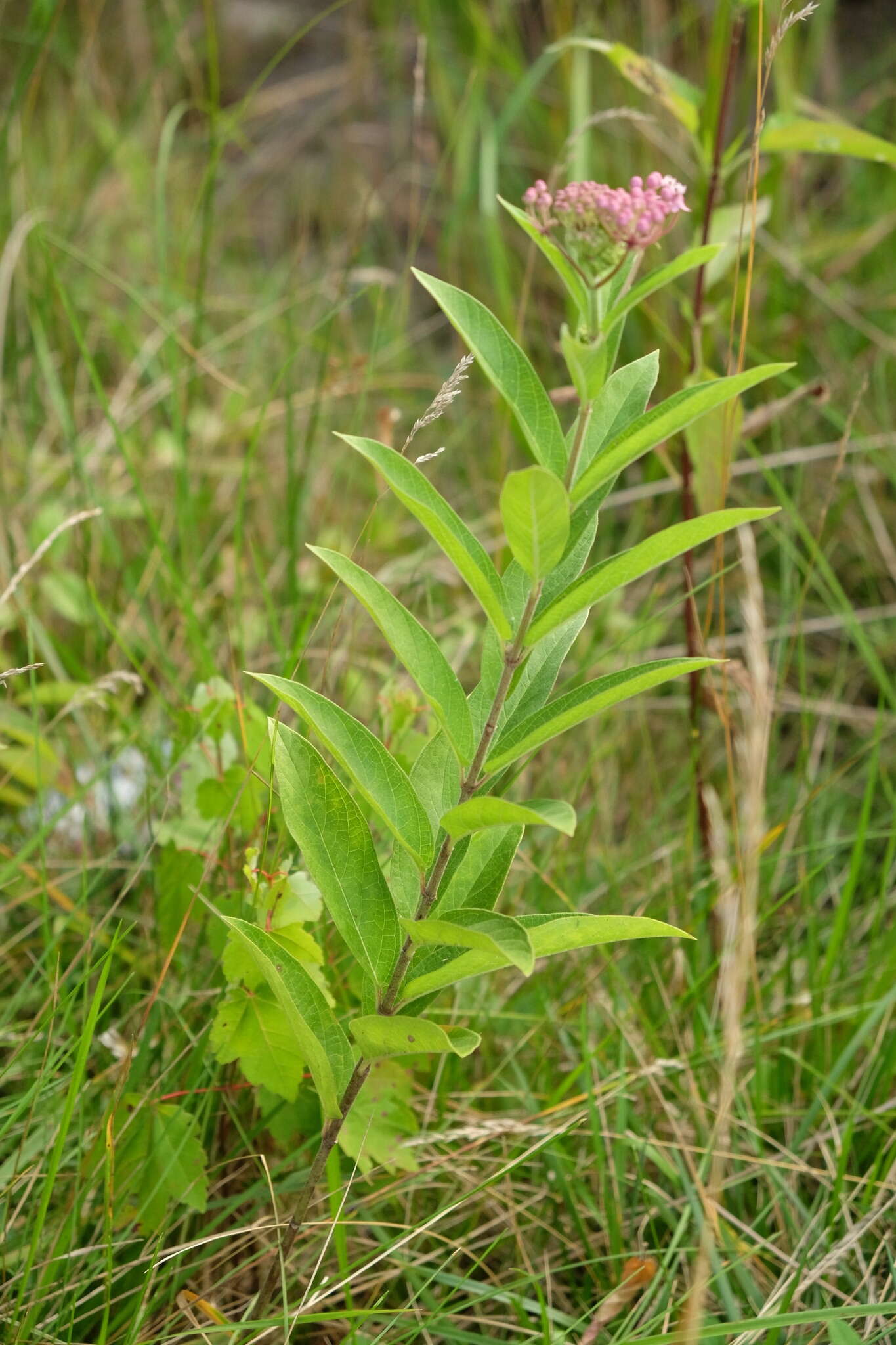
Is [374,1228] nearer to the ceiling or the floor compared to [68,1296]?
nearer to the floor

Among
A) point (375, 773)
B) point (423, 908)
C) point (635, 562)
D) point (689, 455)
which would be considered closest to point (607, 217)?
point (635, 562)

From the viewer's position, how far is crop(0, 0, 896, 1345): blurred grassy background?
1188 millimetres

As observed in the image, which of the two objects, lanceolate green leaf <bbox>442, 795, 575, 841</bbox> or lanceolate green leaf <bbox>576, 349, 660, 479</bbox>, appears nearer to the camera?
lanceolate green leaf <bbox>442, 795, 575, 841</bbox>

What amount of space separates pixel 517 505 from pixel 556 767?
1249mm

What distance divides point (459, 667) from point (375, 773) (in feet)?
3.59

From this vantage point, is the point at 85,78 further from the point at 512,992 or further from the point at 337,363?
the point at 512,992

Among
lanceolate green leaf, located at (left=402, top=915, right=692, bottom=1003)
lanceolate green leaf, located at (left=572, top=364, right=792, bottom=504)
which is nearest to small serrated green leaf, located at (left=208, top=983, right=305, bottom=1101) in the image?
lanceolate green leaf, located at (left=402, top=915, right=692, bottom=1003)

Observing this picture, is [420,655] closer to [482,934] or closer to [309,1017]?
[482,934]

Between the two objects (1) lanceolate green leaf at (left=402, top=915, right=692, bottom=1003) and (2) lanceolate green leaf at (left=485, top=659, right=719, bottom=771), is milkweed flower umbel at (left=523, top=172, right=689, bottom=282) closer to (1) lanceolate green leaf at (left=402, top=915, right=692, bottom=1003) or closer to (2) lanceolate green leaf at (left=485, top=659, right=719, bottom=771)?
(2) lanceolate green leaf at (left=485, top=659, right=719, bottom=771)

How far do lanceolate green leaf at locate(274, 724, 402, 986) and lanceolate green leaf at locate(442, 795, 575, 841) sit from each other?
0.38ft

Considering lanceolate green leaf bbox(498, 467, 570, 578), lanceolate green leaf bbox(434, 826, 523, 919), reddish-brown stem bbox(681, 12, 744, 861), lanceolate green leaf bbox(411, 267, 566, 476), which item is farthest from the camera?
reddish-brown stem bbox(681, 12, 744, 861)

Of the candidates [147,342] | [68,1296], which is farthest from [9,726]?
[147,342]

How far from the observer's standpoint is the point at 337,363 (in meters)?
1.74

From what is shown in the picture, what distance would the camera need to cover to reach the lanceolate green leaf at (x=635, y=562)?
797 millimetres
